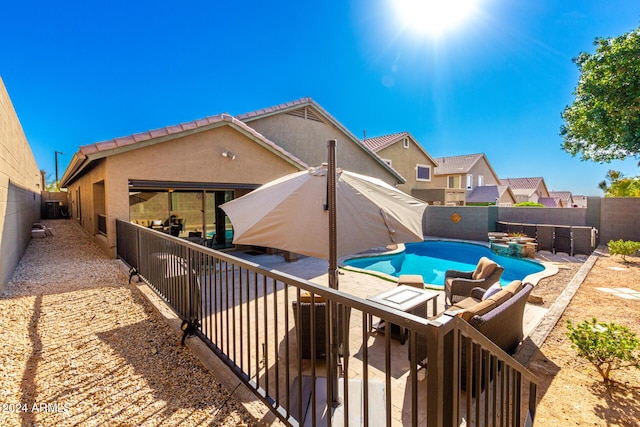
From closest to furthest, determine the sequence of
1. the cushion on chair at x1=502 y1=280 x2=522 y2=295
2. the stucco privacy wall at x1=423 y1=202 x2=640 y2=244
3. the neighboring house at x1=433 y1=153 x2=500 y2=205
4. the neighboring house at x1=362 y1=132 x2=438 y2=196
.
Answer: the cushion on chair at x1=502 y1=280 x2=522 y2=295 → the stucco privacy wall at x1=423 y1=202 x2=640 y2=244 → the neighboring house at x1=362 y1=132 x2=438 y2=196 → the neighboring house at x1=433 y1=153 x2=500 y2=205

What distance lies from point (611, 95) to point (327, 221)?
55.3 ft

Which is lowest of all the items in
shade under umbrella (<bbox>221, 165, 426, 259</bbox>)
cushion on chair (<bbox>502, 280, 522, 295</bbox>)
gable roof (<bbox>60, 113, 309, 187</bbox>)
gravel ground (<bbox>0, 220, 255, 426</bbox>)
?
gravel ground (<bbox>0, 220, 255, 426</bbox>)

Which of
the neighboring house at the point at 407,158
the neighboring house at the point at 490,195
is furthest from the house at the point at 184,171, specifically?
the neighboring house at the point at 490,195

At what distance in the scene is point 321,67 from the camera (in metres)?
19.5

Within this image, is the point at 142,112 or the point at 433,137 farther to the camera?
the point at 433,137

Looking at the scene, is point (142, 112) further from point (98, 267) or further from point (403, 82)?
point (98, 267)

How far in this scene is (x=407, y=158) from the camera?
24906mm

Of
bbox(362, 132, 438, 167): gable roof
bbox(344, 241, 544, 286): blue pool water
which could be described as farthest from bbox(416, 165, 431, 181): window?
bbox(344, 241, 544, 286): blue pool water

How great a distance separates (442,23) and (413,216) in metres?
10.5

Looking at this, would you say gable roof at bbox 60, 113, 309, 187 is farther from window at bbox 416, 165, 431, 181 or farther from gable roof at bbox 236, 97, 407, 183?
window at bbox 416, 165, 431, 181

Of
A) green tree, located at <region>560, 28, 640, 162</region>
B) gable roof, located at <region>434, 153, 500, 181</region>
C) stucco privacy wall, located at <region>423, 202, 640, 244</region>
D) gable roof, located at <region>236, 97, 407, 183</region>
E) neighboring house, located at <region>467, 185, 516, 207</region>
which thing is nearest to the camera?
green tree, located at <region>560, 28, 640, 162</region>

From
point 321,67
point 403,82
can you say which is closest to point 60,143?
point 321,67

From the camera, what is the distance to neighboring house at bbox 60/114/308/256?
357 inches

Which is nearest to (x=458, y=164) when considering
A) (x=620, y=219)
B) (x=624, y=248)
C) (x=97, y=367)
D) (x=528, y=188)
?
(x=528, y=188)
